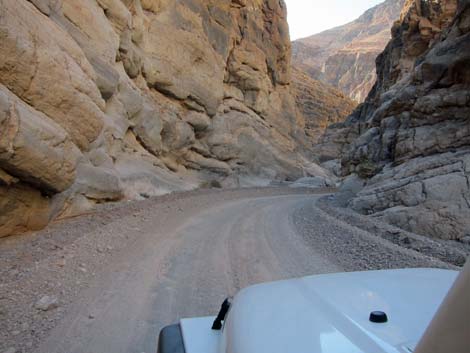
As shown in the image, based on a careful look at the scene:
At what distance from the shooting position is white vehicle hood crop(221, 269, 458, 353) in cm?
145

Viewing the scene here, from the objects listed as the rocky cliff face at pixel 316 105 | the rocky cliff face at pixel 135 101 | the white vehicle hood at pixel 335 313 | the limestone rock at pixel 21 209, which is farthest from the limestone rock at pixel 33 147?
the rocky cliff face at pixel 316 105

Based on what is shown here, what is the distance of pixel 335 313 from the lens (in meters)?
1.67

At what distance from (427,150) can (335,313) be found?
1231cm

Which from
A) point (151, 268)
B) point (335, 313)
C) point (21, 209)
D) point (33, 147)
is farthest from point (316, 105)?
point (335, 313)

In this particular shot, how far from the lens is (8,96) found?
682 centimetres

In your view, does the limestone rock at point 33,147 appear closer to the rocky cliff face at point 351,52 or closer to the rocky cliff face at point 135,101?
the rocky cliff face at point 135,101

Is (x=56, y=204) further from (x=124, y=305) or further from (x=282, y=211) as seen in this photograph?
(x=282, y=211)

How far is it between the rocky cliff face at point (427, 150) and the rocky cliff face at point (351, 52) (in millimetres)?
76172

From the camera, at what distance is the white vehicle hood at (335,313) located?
1445 millimetres

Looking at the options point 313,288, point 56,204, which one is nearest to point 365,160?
point 56,204

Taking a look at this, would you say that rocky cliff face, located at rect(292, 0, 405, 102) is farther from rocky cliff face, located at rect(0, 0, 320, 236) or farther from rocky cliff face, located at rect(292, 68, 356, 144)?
rocky cliff face, located at rect(0, 0, 320, 236)

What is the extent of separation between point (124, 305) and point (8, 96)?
5203 millimetres

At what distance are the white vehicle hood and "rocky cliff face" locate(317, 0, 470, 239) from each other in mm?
7761

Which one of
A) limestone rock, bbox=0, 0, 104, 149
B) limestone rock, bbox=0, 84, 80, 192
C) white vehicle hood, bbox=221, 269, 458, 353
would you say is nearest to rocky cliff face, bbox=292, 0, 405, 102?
limestone rock, bbox=0, 0, 104, 149
